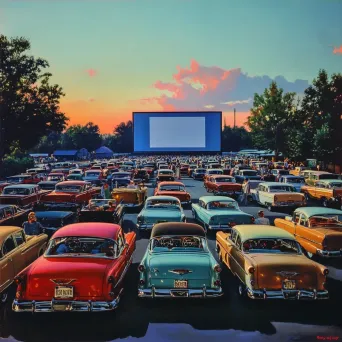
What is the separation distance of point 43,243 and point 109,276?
4426 millimetres

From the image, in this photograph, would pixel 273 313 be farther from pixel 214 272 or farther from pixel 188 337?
pixel 188 337

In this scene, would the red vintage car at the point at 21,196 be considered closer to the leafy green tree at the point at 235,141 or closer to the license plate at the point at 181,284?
the license plate at the point at 181,284

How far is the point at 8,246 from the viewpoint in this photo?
9.30 meters

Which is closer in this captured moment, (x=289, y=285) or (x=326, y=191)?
(x=289, y=285)

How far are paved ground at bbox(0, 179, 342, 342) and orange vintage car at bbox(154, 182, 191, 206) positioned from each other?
12.0 meters

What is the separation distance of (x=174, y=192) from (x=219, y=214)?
22.8 ft

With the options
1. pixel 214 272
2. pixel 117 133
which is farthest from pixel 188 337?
pixel 117 133

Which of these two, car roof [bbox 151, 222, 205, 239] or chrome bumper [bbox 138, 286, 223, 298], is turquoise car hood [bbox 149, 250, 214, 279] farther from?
car roof [bbox 151, 222, 205, 239]

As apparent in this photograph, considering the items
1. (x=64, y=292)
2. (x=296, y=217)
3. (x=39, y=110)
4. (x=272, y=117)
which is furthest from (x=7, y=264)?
(x=272, y=117)

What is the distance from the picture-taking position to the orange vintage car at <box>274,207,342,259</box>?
1141cm

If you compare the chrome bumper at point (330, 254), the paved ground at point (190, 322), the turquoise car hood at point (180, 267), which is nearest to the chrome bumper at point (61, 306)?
the paved ground at point (190, 322)

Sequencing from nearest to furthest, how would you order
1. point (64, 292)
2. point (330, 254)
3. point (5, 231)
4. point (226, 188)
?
point (64, 292)
point (5, 231)
point (330, 254)
point (226, 188)

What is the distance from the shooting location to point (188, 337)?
712 cm

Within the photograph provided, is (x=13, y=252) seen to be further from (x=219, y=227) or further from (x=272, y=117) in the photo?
(x=272, y=117)
